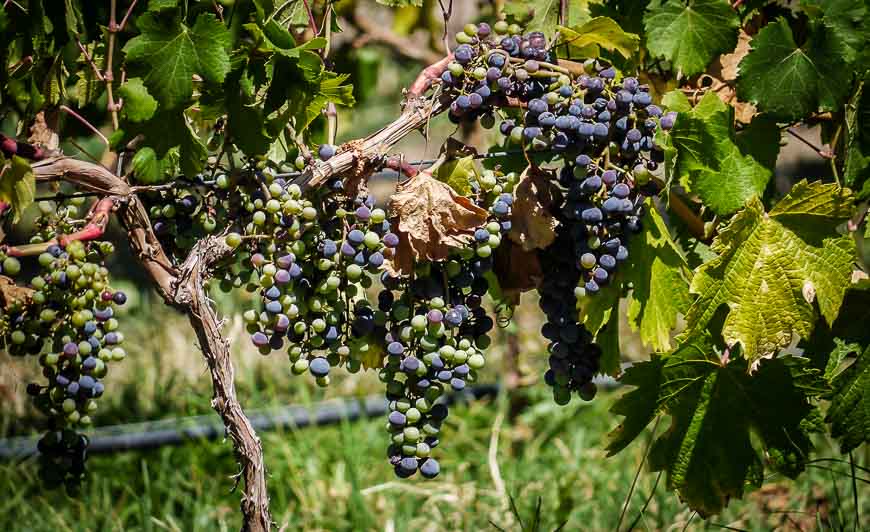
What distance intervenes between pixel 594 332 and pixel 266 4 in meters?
0.93

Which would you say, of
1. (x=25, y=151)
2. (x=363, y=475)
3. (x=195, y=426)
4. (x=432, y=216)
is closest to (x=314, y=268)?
(x=432, y=216)

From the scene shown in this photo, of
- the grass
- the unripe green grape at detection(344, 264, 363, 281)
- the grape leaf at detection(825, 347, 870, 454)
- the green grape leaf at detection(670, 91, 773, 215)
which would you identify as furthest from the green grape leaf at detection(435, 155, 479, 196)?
the grass

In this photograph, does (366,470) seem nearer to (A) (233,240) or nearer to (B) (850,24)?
(A) (233,240)

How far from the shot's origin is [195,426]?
3.34 meters

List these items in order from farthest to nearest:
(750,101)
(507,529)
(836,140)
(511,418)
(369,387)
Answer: (369,387), (511,418), (507,529), (836,140), (750,101)

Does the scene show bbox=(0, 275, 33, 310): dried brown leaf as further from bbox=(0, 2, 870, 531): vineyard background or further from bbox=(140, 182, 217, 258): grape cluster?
bbox=(0, 2, 870, 531): vineyard background

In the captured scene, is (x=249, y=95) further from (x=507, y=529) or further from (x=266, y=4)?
(x=507, y=529)

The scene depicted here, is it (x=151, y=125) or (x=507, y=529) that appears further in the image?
(x=507, y=529)

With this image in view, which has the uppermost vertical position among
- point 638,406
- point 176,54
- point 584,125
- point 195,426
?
point 176,54

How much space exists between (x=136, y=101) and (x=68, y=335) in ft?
1.67

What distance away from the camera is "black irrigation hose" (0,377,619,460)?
3.20 metres

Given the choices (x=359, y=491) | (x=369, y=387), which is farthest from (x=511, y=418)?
(x=359, y=491)

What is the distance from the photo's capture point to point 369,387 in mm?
3906

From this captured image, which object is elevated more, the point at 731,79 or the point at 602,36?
the point at 602,36
